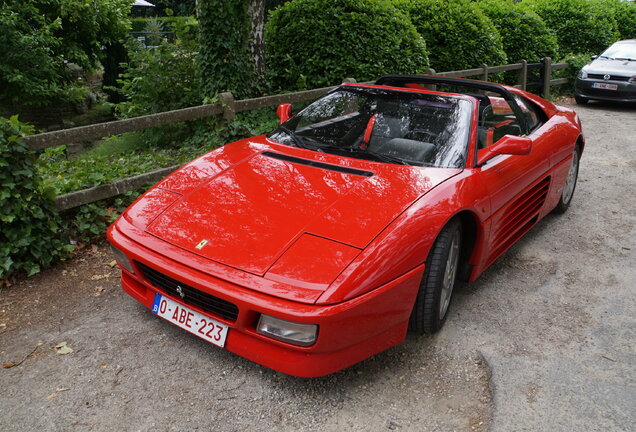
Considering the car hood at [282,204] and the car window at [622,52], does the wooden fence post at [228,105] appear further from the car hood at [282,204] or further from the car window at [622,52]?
the car window at [622,52]

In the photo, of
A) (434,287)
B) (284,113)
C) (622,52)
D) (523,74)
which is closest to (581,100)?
(622,52)

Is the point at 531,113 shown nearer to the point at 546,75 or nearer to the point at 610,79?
the point at 610,79

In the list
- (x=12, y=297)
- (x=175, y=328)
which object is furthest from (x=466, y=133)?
(x=12, y=297)

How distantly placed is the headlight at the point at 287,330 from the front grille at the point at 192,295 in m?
0.17

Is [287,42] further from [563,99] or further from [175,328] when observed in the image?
[563,99]

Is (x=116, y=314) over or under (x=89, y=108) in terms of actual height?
over

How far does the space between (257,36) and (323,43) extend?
1113mm

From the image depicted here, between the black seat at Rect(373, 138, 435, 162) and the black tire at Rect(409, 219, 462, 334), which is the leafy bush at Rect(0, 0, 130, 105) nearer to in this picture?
the black seat at Rect(373, 138, 435, 162)

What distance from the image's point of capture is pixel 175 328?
10.5 feet

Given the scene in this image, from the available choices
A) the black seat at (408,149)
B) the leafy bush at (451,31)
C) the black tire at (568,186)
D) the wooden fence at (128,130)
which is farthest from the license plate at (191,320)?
the leafy bush at (451,31)

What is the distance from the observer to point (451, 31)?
33.2 ft

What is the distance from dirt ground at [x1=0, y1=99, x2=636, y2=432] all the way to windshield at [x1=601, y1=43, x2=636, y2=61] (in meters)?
9.54

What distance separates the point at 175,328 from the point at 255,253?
2.95ft

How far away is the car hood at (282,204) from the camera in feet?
8.87
